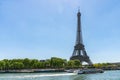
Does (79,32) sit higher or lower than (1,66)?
higher

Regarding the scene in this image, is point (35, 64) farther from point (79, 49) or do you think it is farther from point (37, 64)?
point (79, 49)

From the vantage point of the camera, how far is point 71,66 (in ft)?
429

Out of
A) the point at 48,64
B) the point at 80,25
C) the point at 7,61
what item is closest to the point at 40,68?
the point at 48,64

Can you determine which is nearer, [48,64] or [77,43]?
[77,43]

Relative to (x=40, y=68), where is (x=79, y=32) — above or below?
above

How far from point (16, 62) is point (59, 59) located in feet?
48.5

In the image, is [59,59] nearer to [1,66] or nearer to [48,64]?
[48,64]

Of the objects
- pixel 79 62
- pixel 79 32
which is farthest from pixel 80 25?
pixel 79 62

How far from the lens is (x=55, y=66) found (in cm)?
13212

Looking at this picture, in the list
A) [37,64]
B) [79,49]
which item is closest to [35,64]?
[37,64]

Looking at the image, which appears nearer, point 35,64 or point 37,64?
point 35,64

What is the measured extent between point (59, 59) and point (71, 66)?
16.0 ft

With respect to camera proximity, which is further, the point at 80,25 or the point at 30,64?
the point at 30,64

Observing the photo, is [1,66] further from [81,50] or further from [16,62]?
[81,50]
